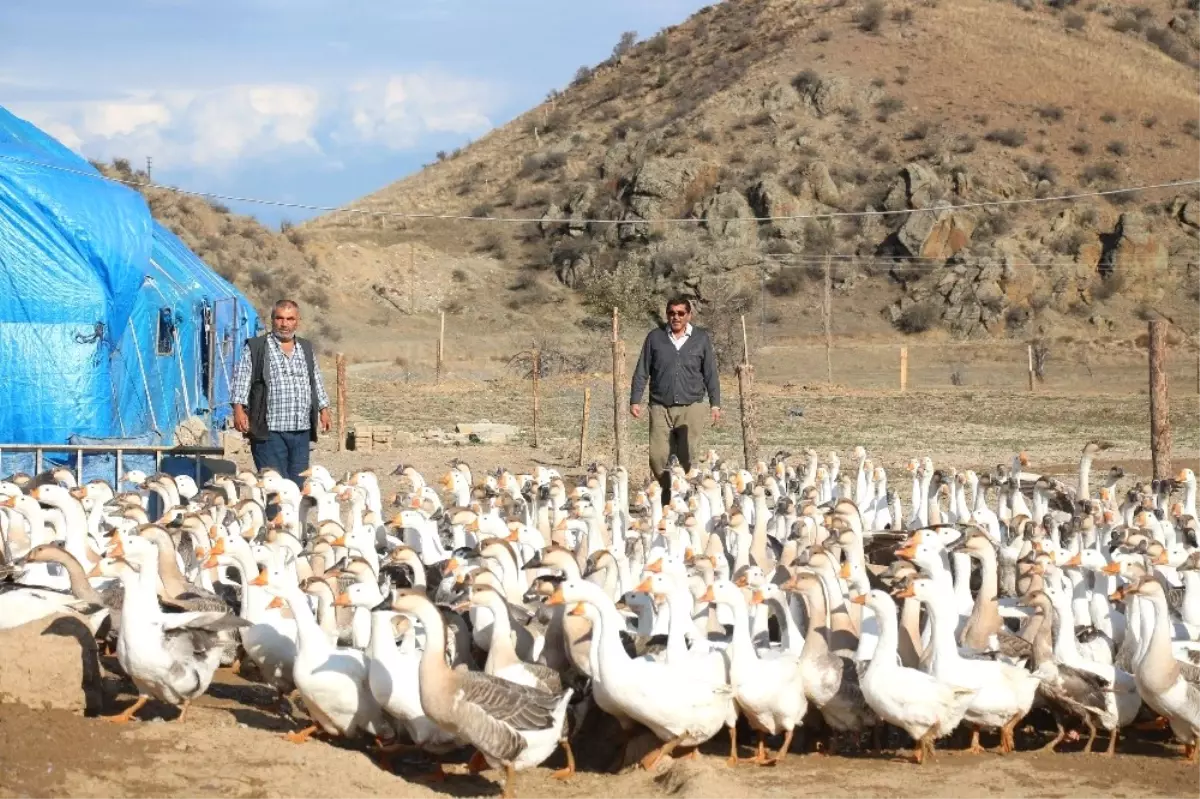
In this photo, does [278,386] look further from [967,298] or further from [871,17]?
[871,17]

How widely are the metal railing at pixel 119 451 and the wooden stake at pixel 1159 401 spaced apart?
9538 mm

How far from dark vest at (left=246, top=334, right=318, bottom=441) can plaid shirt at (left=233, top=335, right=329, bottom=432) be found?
0.09ft

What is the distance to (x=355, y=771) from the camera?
7.37 metres

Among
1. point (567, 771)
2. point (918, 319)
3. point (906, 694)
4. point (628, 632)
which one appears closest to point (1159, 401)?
point (628, 632)

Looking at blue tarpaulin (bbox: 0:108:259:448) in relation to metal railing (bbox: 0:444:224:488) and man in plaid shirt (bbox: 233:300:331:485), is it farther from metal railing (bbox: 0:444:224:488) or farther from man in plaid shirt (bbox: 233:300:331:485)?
man in plaid shirt (bbox: 233:300:331:485)

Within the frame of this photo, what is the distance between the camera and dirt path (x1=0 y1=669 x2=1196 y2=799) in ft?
22.1

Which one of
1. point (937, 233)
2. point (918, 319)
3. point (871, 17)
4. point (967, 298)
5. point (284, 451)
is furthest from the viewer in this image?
point (871, 17)

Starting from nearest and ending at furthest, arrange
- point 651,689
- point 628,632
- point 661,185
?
point 651,689
point 628,632
point 661,185

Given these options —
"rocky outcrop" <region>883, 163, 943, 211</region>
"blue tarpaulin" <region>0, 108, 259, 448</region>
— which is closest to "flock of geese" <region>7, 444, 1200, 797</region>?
"blue tarpaulin" <region>0, 108, 259, 448</region>

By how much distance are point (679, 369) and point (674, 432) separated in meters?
0.71

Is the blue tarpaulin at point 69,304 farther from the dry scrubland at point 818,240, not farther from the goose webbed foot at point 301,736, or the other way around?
the goose webbed foot at point 301,736

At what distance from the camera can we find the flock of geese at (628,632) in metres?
7.73

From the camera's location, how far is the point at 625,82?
76.1 m

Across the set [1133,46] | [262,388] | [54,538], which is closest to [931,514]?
[262,388]
